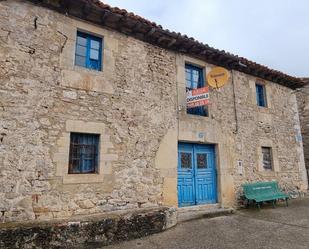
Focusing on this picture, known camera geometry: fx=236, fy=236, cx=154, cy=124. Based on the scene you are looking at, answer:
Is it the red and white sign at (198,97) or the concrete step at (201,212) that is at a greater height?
the red and white sign at (198,97)

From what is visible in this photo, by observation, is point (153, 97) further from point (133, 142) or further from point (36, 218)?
point (36, 218)

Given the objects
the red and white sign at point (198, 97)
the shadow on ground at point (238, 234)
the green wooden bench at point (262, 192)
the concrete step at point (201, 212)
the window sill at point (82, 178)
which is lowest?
the shadow on ground at point (238, 234)

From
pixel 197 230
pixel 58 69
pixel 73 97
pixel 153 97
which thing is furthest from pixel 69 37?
pixel 197 230

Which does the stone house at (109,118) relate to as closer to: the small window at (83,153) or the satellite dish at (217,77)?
the small window at (83,153)

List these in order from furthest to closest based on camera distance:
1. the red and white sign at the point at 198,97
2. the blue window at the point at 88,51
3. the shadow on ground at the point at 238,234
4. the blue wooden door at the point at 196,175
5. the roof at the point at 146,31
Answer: the blue wooden door at the point at 196,175 → the red and white sign at the point at 198,97 → the blue window at the point at 88,51 → the roof at the point at 146,31 → the shadow on ground at the point at 238,234

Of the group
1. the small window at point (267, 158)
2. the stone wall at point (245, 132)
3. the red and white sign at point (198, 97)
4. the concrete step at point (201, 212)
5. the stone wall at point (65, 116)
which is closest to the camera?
the stone wall at point (65, 116)

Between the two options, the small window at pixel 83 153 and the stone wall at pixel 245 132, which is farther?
the stone wall at pixel 245 132

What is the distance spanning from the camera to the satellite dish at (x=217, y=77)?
23.7 ft

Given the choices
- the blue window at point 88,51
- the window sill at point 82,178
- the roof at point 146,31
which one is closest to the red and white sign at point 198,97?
the roof at point 146,31

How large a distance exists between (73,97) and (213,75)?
14.3 feet

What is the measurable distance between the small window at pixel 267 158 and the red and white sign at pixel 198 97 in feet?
12.5

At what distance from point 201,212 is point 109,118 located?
137 inches

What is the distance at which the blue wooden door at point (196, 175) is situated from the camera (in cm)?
667

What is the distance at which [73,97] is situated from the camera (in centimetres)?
528
